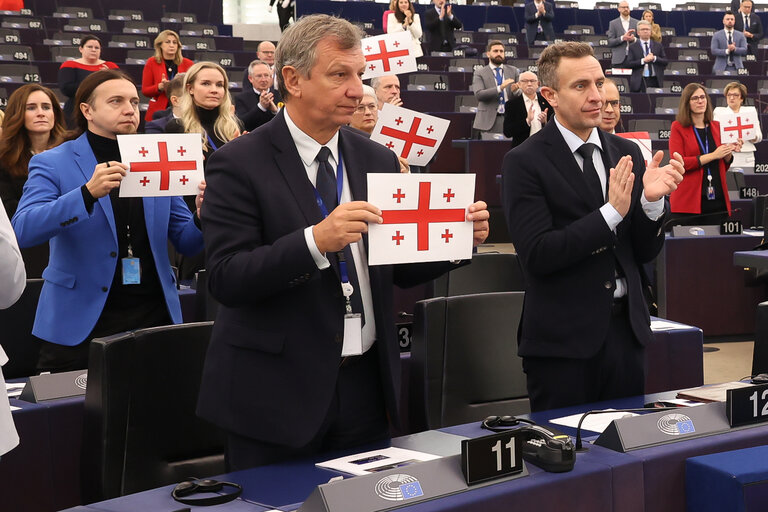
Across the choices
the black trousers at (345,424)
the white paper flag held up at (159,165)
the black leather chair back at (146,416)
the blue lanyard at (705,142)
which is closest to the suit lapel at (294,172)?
the black trousers at (345,424)

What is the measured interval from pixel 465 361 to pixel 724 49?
12.3m

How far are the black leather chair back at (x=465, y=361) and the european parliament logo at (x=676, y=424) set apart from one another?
2.96 feet

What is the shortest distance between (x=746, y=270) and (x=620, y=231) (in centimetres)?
370

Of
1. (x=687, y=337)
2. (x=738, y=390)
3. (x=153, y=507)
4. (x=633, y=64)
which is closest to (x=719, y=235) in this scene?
(x=687, y=337)

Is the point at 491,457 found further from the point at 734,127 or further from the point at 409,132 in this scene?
the point at 734,127

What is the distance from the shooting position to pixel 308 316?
1864 mm

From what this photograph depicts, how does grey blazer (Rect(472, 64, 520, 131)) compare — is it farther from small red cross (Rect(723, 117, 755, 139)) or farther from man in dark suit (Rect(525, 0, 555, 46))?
man in dark suit (Rect(525, 0, 555, 46))

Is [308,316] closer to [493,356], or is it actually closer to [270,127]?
[270,127]

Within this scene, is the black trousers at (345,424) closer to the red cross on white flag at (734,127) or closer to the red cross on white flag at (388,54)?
the red cross on white flag at (388,54)

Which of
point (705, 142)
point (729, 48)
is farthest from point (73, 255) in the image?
point (729, 48)

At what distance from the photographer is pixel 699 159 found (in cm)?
654

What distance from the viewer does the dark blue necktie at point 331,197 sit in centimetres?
193

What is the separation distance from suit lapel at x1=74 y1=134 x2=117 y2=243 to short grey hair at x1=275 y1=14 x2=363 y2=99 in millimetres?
1101

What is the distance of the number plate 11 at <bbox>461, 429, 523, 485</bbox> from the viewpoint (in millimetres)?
1596
